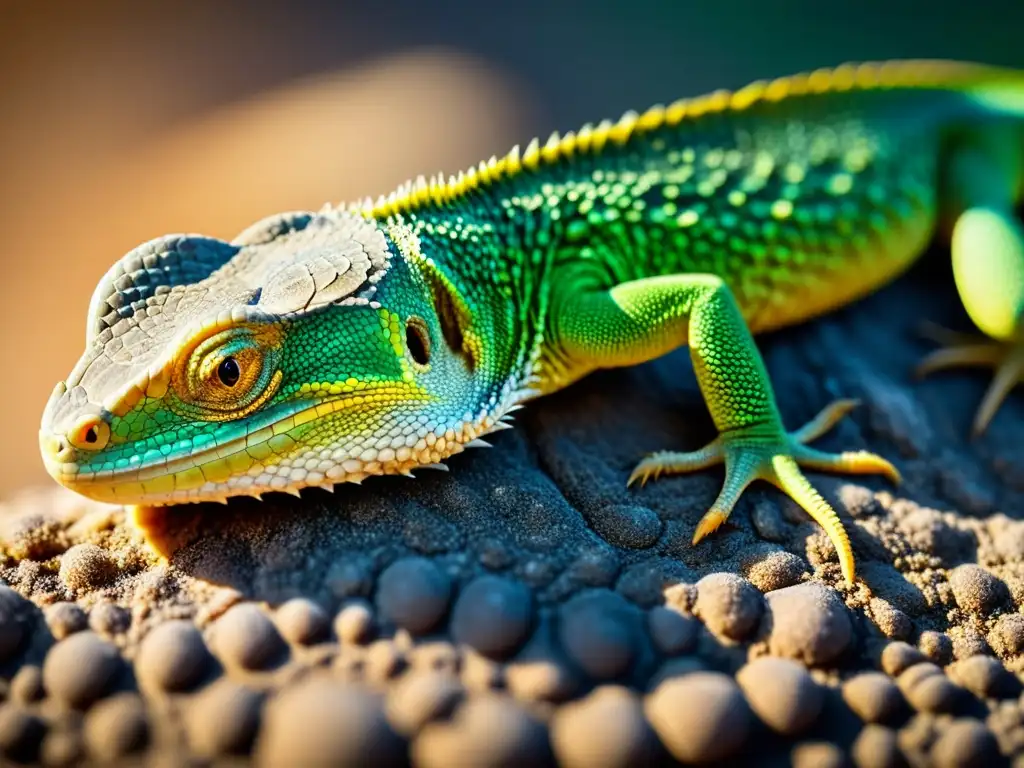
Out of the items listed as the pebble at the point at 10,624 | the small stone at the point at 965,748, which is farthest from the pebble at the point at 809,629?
the pebble at the point at 10,624

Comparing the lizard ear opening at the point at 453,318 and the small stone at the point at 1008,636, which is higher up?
the lizard ear opening at the point at 453,318

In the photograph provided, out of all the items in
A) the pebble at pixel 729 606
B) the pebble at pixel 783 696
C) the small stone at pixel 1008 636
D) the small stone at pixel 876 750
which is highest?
the pebble at pixel 729 606

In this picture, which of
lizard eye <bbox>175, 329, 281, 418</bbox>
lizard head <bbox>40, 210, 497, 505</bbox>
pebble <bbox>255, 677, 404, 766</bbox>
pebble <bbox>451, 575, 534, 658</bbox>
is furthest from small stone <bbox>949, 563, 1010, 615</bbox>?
lizard eye <bbox>175, 329, 281, 418</bbox>

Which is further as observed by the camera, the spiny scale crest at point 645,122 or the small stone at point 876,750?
the spiny scale crest at point 645,122

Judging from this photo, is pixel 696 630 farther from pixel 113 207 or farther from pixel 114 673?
pixel 113 207

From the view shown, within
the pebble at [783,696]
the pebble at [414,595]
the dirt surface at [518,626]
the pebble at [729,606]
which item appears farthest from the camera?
the pebble at [729,606]

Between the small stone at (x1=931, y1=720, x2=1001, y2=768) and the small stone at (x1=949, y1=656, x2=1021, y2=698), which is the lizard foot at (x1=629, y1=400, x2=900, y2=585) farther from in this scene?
the small stone at (x1=931, y1=720, x2=1001, y2=768)

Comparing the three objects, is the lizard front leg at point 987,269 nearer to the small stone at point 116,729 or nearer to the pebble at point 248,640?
the pebble at point 248,640
